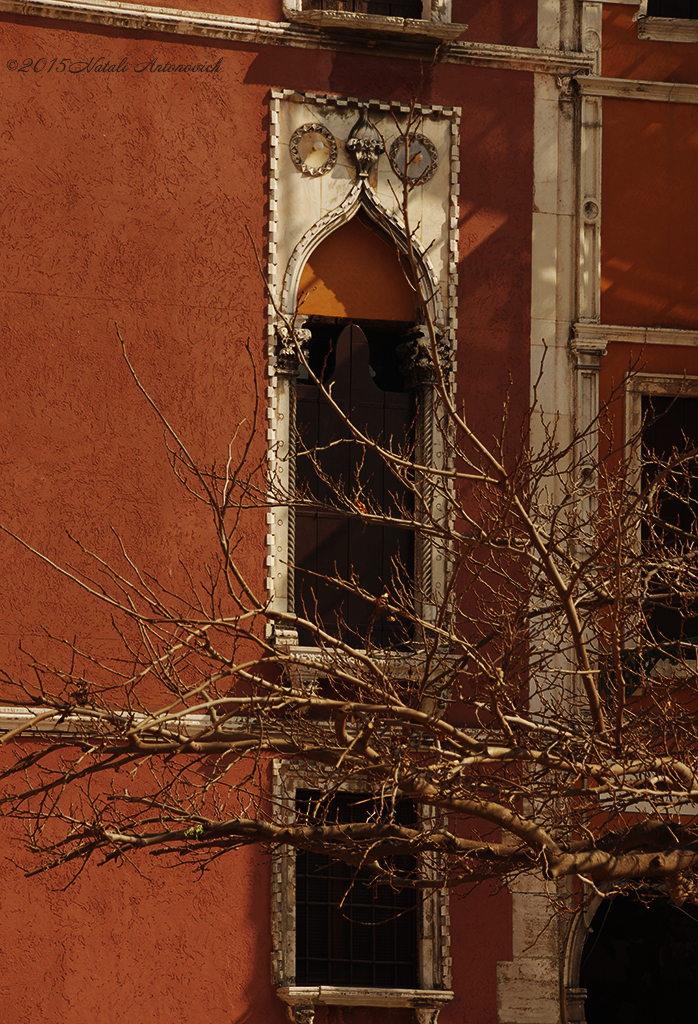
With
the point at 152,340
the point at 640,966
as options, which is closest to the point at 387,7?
the point at 152,340

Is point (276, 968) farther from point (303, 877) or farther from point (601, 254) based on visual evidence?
point (601, 254)

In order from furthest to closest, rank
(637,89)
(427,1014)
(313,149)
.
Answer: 1. (637,89)
2. (313,149)
3. (427,1014)

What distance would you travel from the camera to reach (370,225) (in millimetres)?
14047

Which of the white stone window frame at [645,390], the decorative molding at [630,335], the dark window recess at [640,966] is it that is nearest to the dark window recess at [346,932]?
the dark window recess at [640,966]

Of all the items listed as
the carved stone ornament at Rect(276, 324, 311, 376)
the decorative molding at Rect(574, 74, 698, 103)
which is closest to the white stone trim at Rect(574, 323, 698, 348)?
the decorative molding at Rect(574, 74, 698, 103)

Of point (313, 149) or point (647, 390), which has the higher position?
point (313, 149)

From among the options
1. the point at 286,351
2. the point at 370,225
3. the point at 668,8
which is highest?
the point at 668,8

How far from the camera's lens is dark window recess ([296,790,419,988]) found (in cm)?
1270

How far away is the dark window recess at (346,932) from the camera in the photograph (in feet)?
41.7

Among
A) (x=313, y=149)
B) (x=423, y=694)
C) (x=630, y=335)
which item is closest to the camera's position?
(x=423, y=694)

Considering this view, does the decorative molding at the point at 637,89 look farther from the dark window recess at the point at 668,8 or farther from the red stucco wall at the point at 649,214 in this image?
the dark window recess at the point at 668,8

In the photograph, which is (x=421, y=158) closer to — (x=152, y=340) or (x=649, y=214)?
(x=649, y=214)

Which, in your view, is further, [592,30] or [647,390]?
[592,30]

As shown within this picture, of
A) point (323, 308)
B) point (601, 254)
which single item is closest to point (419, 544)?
point (323, 308)
